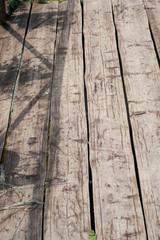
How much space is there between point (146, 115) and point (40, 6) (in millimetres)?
2488

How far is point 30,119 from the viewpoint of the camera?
289 centimetres

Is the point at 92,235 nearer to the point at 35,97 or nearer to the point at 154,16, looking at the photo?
the point at 35,97

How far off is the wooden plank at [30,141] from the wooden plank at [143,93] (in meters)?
0.74

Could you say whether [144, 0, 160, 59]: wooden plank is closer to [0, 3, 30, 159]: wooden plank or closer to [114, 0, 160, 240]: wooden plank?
[114, 0, 160, 240]: wooden plank

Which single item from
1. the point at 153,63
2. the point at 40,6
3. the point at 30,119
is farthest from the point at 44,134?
the point at 40,6

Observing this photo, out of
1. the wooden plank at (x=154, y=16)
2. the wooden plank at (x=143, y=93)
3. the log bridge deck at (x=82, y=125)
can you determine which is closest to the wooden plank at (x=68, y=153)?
Result: the log bridge deck at (x=82, y=125)

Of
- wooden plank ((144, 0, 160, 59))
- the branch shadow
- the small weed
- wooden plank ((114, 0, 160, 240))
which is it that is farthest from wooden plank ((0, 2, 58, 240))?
wooden plank ((144, 0, 160, 59))

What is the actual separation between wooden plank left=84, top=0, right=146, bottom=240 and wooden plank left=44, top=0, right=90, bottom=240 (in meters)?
0.08

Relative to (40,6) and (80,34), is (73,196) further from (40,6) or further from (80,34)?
(40,6)

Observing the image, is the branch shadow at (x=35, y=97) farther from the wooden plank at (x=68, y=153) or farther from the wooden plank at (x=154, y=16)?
the wooden plank at (x=154, y=16)

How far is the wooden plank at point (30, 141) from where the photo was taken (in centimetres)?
224

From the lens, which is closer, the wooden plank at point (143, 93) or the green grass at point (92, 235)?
the green grass at point (92, 235)

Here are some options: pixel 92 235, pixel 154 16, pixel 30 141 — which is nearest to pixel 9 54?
pixel 30 141

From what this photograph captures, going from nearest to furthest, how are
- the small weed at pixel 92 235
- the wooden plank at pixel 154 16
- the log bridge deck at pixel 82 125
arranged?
the small weed at pixel 92 235, the log bridge deck at pixel 82 125, the wooden plank at pixel 154 16
